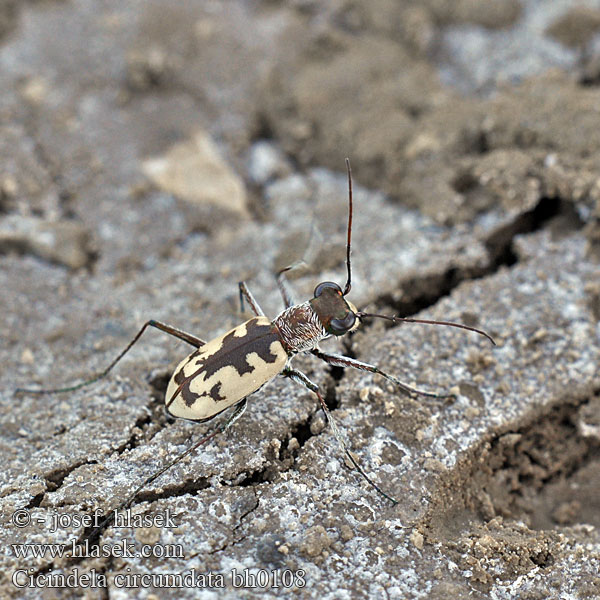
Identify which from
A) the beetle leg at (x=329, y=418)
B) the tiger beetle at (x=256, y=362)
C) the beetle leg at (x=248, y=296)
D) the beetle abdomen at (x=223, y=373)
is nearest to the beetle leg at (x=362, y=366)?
the tiger beetle at (x=256, y=362)

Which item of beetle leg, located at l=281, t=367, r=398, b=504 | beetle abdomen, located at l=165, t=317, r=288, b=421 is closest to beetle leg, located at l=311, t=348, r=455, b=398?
beetle leg, located at l=281, t=367, r=398, b=504

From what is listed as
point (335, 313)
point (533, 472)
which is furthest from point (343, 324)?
point (533, 472)

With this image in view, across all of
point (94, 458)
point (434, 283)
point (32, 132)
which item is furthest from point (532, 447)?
point (32, 132)

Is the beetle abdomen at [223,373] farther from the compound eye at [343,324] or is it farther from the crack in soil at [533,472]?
the crack in soil at [533,472]

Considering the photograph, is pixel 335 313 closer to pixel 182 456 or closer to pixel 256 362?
pixel 256 362

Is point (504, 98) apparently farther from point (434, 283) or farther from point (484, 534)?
point (484, 534)
